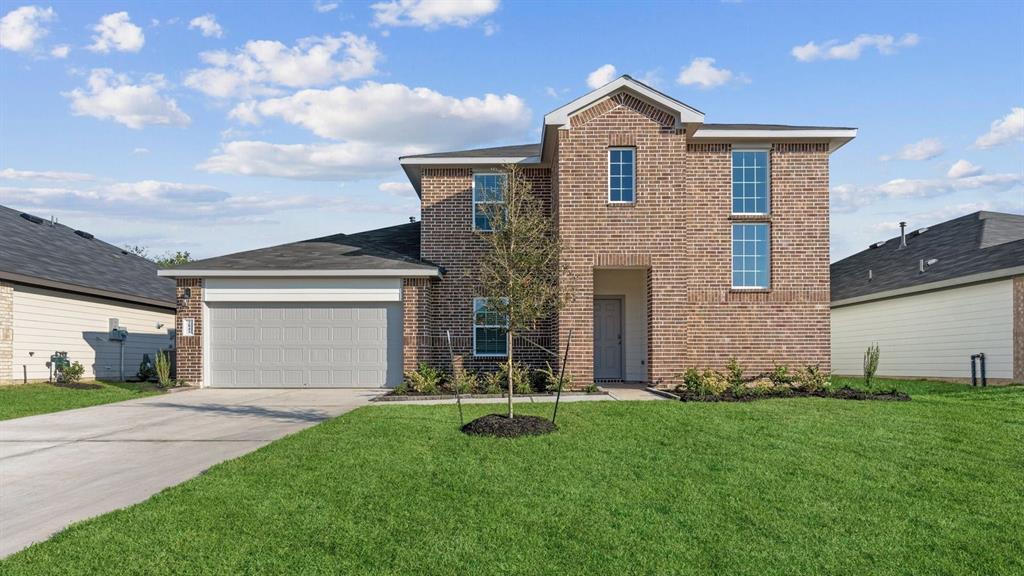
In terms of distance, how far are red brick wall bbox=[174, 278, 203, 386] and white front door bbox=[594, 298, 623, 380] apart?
10095mm

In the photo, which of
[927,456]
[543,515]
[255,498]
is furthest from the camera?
[927,456]

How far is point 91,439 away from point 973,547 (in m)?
11.0

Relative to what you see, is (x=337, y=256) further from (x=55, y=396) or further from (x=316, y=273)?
(x=55, y=396)

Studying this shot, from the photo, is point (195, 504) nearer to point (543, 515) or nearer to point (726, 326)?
point (543, 515)

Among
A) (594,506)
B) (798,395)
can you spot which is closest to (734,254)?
(798,395)

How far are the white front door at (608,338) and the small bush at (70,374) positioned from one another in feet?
45.9

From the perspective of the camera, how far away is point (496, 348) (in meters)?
17.5

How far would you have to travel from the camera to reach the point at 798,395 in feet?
42.2

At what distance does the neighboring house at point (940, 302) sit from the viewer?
16.4 m

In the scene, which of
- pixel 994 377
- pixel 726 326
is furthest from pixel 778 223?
pixel 994 377

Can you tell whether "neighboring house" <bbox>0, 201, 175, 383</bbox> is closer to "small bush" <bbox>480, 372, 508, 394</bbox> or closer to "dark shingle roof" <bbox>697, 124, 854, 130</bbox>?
"small bush" <bbox>480, 372, 508, 394</bbox>

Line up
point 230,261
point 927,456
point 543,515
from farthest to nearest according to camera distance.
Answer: point 230,261 < point 927,456 < point 543,515

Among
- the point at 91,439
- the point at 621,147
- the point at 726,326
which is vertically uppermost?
the point at 621,147

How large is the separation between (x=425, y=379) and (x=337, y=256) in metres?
4.91
